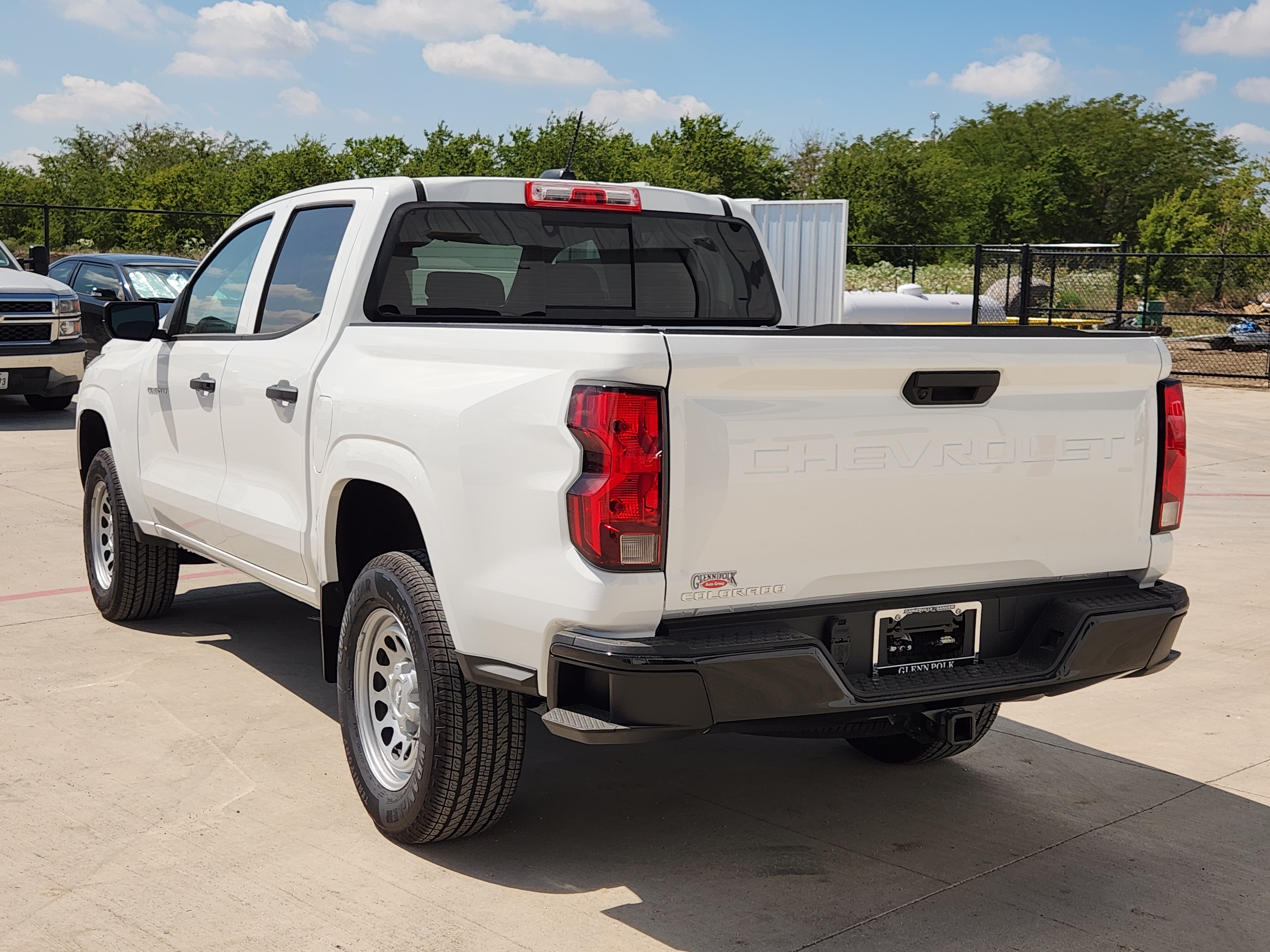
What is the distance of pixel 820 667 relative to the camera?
3463 mm

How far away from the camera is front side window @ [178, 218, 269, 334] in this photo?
5.52 meters

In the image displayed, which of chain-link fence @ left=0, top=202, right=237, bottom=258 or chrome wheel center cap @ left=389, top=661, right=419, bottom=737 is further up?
chain-link fence @ left=0, top=202, right=237, bottom=258

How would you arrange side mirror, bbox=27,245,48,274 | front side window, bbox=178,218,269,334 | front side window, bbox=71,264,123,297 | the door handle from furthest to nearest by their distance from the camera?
1. front side window, bbox=71,264,123,297
2. side mirror, bbox=27,245,48,274
3. front side window, bbox=178,218,269,334
4. the door handle

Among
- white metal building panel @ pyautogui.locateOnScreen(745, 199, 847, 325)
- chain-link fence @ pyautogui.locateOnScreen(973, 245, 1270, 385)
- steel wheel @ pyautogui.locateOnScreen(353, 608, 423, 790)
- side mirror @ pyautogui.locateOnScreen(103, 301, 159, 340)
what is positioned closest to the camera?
steel wheel @ pyautogui.locateOnScreen(353, 608, 423, 790)

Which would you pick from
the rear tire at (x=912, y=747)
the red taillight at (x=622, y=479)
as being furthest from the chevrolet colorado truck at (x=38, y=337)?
the red taillight at (x=622, y=479)

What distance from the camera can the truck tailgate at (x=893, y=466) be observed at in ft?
11.0

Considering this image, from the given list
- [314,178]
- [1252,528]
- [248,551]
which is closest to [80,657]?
[248,551]

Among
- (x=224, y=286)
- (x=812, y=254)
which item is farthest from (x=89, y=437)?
(x=812, y=254)

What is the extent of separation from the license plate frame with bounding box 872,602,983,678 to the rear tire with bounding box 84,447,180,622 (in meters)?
3.94

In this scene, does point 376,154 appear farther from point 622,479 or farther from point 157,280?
point 622,479

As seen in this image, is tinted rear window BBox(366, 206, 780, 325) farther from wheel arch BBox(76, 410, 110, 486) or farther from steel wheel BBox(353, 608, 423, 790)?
wheel arch BBox(76, 410, 110, 486)

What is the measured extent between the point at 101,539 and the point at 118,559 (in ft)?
1.40

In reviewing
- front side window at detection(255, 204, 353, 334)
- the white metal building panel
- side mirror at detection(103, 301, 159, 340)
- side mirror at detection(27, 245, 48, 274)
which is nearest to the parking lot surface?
side mirror at detection(103, 301, 159, 340)

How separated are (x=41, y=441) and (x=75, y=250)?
37096 mm
